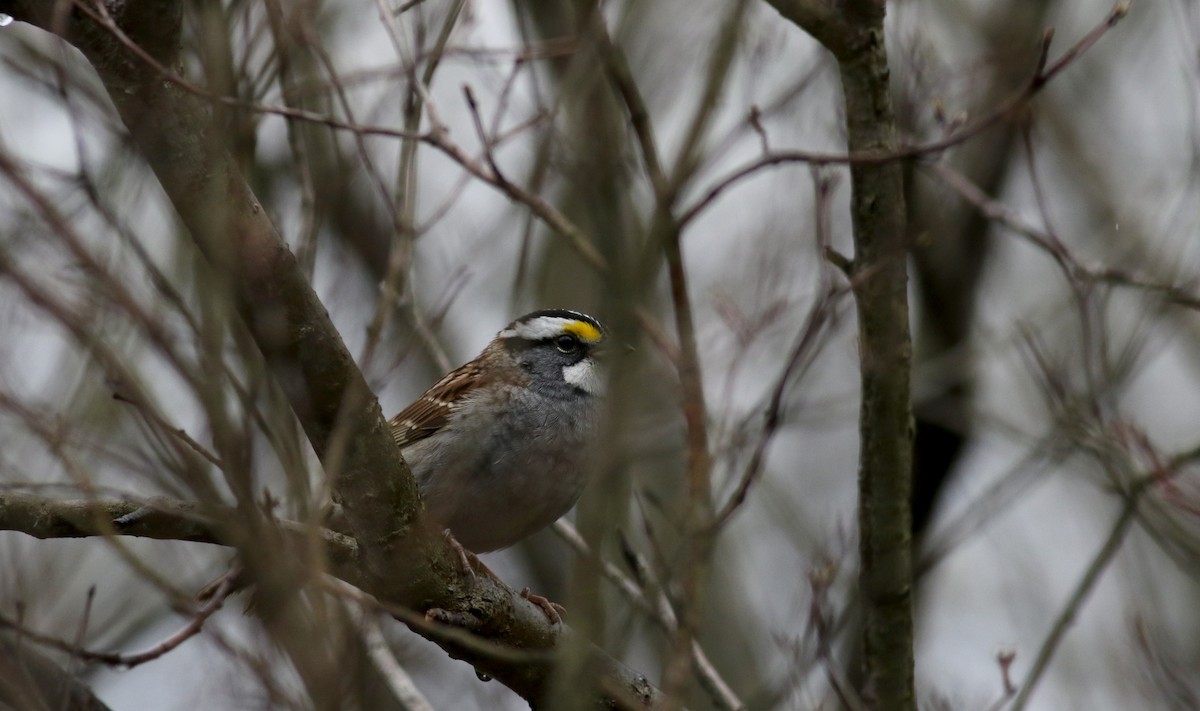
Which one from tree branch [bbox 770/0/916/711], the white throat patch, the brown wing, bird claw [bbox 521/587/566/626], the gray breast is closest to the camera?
tree branch [bbox 770/0/916/711]

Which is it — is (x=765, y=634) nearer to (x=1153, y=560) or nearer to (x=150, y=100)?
(x=1153, y=560)

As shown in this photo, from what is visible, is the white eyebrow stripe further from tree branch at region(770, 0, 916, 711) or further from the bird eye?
tree branch at region(770, 0, 916, 711)

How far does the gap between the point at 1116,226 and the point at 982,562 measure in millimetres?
5821

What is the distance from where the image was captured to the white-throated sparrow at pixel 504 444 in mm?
6293

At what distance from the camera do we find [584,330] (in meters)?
7.18

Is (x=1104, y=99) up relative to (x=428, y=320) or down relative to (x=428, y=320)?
up

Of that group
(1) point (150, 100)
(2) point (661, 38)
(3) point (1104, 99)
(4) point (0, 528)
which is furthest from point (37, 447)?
(3) point (1104, 99)

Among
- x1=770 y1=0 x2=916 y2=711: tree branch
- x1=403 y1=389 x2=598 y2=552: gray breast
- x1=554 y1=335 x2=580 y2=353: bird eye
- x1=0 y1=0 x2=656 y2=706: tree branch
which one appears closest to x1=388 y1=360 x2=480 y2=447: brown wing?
x1=403 y1=389 x2=598 y2=552: gray breast

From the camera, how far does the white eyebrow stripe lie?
7.21 m

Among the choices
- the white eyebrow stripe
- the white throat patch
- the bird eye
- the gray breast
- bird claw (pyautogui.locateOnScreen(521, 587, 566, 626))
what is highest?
the white eyebrow stripe

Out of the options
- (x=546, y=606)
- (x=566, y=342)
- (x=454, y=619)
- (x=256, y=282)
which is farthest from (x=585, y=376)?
(x=256, y=282)

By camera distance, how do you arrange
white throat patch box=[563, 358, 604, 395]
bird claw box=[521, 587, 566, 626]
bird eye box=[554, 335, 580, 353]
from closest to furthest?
1. bird claw box=[521, 587, 566, 626]
2. white throat patch box=[563, 358, 604, 395]
3. bird eye box=[554, 335, 580, 353]

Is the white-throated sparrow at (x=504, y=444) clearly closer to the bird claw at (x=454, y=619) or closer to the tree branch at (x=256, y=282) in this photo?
the bird claw at (x=454, y=619)

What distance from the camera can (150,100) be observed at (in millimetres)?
3654
